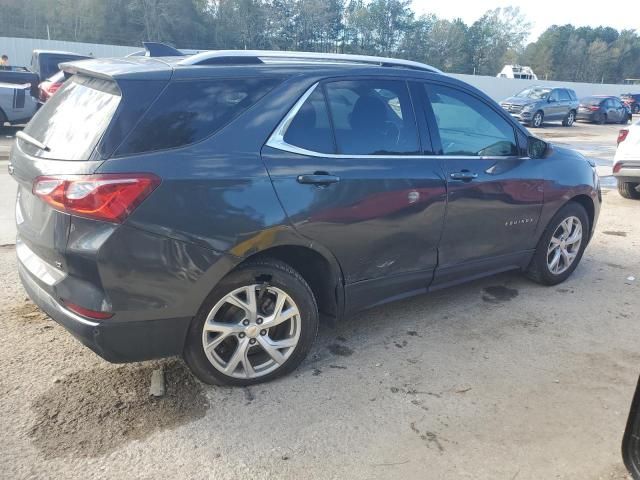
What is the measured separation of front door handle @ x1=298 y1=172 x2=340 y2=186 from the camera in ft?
9.96

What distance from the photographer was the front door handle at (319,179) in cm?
304

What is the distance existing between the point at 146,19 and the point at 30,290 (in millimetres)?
55236

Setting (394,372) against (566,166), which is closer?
(394,372)

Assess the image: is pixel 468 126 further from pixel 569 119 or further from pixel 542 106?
pixel 569 119

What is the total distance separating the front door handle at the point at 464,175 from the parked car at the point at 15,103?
1181 cm

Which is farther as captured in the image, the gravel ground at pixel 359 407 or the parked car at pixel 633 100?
the parked car at pixel 633 100

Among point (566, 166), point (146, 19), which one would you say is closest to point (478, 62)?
point (146, 19)

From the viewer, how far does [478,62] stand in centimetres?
7838

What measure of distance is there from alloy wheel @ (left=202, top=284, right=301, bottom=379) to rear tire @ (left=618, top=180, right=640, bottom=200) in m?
8.03

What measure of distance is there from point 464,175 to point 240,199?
5.89 ft

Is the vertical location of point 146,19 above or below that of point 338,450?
above

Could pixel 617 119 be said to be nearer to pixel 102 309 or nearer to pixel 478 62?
pixel 102 309

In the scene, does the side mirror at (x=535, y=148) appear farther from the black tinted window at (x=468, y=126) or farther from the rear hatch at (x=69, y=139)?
the rear hatch at (x=69, y=139)

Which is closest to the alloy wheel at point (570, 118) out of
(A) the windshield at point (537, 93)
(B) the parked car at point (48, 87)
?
(A) the windshield at point (537, 93)
